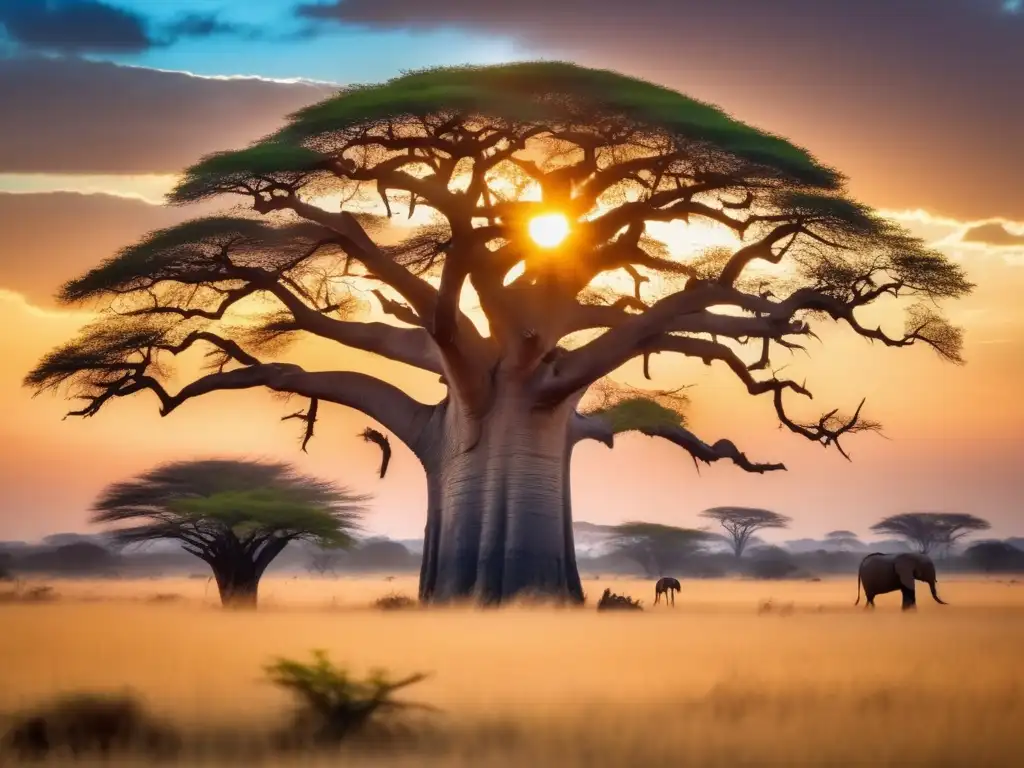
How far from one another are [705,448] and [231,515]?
27.4 ft

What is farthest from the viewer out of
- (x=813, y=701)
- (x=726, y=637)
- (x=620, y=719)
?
(x=726, y=637)

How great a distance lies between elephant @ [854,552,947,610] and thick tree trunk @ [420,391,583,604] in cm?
617

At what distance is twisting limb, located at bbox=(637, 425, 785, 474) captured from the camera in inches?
1029

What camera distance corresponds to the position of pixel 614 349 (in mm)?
20516

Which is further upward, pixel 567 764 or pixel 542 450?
pixel 542 450

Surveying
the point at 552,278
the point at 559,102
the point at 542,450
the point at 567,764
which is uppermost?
the point at 559,102

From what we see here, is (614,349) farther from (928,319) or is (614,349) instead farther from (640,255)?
(928,319)

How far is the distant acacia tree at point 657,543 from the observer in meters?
62.2

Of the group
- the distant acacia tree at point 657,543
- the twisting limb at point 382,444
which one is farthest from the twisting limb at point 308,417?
the distant acacia tree at point 657,543

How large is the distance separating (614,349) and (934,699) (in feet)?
35.7

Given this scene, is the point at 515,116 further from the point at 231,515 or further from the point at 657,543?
the point at 657,543

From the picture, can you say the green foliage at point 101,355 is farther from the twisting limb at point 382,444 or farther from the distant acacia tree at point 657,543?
the distant acacia tree at point 657,543

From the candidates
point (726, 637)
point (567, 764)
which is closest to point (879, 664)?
point (726, 637)

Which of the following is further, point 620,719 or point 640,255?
point 640,255
